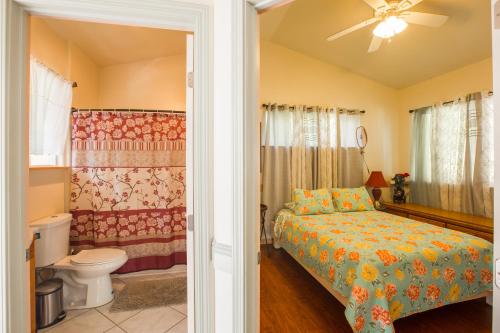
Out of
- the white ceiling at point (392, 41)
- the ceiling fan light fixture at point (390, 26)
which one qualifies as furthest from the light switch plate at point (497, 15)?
the white ceiling at point (392, 41)

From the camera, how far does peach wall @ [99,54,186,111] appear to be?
9.93ft

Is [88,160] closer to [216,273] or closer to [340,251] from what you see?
[216,273]

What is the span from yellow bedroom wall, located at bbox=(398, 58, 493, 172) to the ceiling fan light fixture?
63.4 inches

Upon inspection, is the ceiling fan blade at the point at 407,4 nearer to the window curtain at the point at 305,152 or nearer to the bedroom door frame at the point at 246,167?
the bedroom door frame at the point at 246,167

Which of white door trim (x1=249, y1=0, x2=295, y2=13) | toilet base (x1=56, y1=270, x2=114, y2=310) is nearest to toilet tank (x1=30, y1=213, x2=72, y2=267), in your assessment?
toilet base (x1=56, y1=270, x2=114, y2=310)

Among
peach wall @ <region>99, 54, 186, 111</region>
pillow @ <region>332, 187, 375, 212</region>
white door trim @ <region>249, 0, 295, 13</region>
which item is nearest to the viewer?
white door trim @ <region>249, 0, 295, 13</region>

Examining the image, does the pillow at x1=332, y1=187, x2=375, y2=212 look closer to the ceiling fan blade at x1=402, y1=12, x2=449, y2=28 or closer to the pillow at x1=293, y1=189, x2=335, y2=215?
the pillow at x1=293, y1=189, x2=335, y2=215

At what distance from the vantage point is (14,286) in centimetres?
109

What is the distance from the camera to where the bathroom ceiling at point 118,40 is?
2252 mm

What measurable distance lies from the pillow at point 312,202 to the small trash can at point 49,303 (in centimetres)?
252

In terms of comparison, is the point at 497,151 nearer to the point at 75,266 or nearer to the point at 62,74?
the point at 75,266

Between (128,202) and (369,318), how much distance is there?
245cm

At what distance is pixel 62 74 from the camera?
2350mm

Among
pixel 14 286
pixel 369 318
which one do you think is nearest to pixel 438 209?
pixel 369 318
